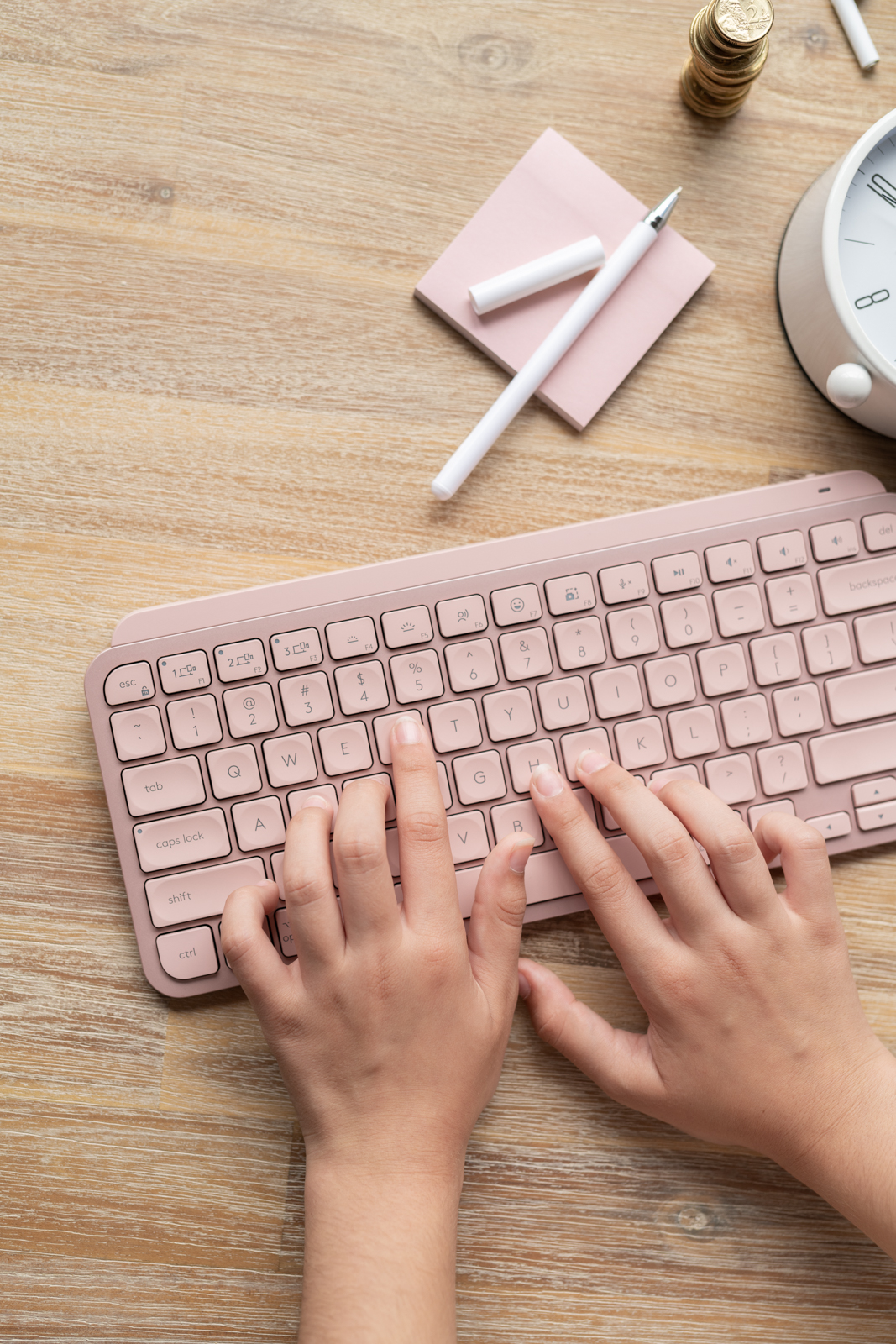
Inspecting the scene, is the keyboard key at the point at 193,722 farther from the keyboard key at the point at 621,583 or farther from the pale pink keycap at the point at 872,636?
the pale pink keycap at the point at 872,636

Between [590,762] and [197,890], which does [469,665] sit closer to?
[590,762]

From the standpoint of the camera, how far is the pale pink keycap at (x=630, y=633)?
69cm

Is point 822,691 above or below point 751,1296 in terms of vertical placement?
above

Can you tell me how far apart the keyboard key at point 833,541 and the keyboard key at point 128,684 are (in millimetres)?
494

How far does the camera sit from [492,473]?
74 cm

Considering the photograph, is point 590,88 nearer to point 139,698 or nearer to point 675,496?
point 675,496

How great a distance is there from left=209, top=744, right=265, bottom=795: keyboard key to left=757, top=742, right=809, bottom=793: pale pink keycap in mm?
369

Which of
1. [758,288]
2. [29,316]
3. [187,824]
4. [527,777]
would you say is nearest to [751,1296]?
[527,777]

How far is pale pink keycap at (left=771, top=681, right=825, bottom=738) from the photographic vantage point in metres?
0.70

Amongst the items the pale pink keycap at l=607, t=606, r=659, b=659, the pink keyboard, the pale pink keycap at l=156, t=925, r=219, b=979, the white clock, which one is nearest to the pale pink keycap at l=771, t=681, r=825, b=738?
the pink keyboard

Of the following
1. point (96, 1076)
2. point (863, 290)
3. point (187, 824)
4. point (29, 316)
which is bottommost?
point (96, 1076)

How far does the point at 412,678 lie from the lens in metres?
0.67

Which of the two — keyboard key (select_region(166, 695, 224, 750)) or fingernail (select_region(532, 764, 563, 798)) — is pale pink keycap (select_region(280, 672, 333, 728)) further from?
fingernail (select_region(532, 764, 563, 798))

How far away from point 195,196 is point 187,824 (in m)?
0.47
